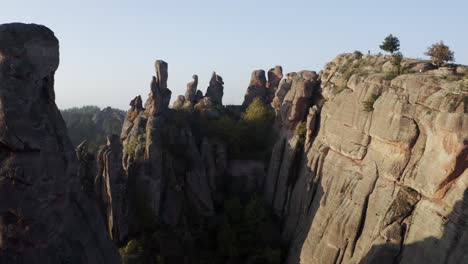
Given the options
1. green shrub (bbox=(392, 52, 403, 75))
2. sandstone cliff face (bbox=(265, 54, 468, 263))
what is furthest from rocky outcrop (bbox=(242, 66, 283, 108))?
green shrub (bbox=(392, 52, 403, 75))

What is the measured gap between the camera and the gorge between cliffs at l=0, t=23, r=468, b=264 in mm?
17500

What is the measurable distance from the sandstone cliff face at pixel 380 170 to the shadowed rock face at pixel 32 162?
17.5 m

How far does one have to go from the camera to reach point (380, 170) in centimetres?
2764

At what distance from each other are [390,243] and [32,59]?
858 inches

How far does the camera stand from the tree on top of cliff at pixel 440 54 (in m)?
28.5

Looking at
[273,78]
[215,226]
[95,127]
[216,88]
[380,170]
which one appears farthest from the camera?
[95,127]

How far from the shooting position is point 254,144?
1950 inches

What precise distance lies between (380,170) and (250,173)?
789 inches

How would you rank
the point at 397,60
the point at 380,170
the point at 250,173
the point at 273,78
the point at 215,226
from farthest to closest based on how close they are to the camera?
the point at 273,78 < the point at 250,173 < the point at 215,226 < the point at 397,60 < the point at 380,170

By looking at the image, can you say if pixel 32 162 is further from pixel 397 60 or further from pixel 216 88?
pixel 216 88

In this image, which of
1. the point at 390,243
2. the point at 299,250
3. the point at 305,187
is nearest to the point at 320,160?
the point at 305,187

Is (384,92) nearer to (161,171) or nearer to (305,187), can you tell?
(305,187)

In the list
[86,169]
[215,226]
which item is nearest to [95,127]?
[86,169]

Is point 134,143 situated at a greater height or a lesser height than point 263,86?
lesser
